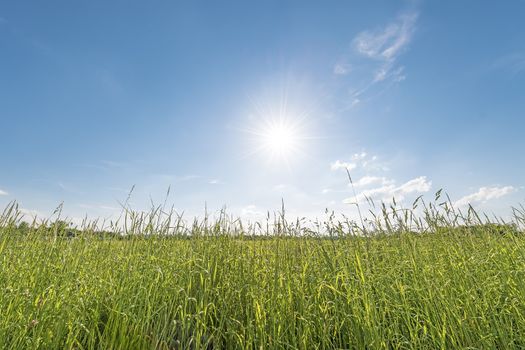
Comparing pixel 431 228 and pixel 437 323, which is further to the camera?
pixel 431 228

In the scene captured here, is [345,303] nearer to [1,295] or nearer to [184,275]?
[184,275]

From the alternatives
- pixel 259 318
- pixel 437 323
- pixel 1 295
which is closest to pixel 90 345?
pixel 1 295

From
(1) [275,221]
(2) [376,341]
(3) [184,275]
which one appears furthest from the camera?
(1) [275,221]

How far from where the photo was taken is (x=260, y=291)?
3.54 m

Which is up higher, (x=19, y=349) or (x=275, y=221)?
(x=275, y=221)

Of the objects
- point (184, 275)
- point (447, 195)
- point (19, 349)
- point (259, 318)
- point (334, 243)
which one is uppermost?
point (447, 195)

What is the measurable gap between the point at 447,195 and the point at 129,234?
4.02 metres

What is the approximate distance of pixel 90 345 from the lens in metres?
2.58

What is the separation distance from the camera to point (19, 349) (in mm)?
2381

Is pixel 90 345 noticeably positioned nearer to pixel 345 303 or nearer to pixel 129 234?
pixel 129 234

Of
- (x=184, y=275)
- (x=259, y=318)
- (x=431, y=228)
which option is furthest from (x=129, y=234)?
(x=431, y=228)

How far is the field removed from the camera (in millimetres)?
2668

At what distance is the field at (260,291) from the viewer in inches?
105

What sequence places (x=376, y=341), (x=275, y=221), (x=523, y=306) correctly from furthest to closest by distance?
(x=275, y=221), (x=523, y=306), (x=376, y=341)
